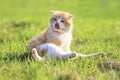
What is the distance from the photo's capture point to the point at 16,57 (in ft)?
29.3

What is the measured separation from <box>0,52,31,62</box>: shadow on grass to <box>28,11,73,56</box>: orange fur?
8.3 inches

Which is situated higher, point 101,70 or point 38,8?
point 101,70

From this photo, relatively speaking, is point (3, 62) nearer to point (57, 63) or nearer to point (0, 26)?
point (57, 63)

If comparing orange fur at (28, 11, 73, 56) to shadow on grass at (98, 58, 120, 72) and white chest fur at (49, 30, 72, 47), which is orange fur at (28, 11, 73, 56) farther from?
shadow on grass at (98, 58, 120, 72)

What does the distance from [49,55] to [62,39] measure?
0.67 metres

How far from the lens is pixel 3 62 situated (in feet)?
27.9

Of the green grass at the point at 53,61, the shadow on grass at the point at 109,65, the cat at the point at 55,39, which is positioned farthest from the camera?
the cat at the point at 55,39

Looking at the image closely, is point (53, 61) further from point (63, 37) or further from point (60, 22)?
point (60, 22)

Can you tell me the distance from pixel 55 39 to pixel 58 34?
6.1 inches

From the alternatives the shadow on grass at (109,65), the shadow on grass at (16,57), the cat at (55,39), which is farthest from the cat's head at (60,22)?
the shadow on grass at (109,65)

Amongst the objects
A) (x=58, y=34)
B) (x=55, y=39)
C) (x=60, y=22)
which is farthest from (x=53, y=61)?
(x=60, y=22)

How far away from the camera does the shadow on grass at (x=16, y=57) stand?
870 centimetres

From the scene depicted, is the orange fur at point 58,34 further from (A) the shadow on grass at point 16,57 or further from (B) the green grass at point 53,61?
(B) the green grass at point 53,61

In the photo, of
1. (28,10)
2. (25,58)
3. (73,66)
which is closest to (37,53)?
(25,58)
